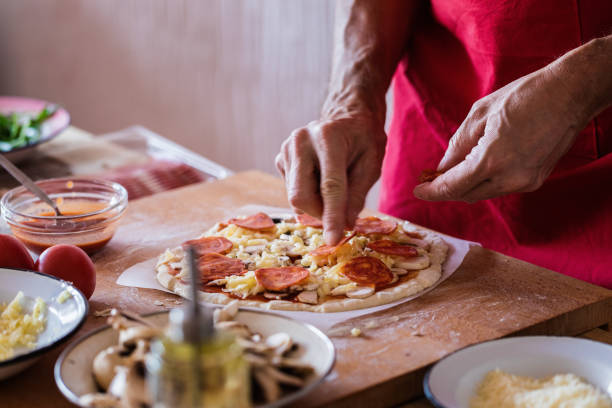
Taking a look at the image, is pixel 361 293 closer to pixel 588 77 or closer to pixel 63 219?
pixel 588 77

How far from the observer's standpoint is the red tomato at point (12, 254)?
A: 1.53 metres

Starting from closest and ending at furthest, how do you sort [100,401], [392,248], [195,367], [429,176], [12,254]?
[195,367]
[100,401]
[12,254]
[429,176]
[392,248]

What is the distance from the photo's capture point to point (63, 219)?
1.80 m

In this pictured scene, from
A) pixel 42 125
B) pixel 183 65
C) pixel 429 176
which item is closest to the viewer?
pixel 429 176

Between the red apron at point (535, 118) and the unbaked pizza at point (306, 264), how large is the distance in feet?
0.58

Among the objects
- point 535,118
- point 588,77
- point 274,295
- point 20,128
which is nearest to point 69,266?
point 274,295

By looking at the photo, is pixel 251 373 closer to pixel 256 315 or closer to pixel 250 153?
pixel 256 315

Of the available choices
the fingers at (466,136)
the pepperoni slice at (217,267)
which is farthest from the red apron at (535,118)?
the pepperoni slice at (217,267)

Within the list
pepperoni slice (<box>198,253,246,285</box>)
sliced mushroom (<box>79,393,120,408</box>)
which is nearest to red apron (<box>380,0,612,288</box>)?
pepperoni slice (<box>198,253,246,285</box>)

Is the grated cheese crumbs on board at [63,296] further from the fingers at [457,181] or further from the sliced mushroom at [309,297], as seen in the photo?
the fingers at [457,181]

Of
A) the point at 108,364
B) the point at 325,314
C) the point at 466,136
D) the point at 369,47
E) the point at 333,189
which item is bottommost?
the point at 325,314

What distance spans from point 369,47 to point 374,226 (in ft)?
1.67

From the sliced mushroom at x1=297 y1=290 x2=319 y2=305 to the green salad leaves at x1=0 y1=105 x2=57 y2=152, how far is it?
59.1 inches

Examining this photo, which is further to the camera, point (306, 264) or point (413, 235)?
point (413, 235)
